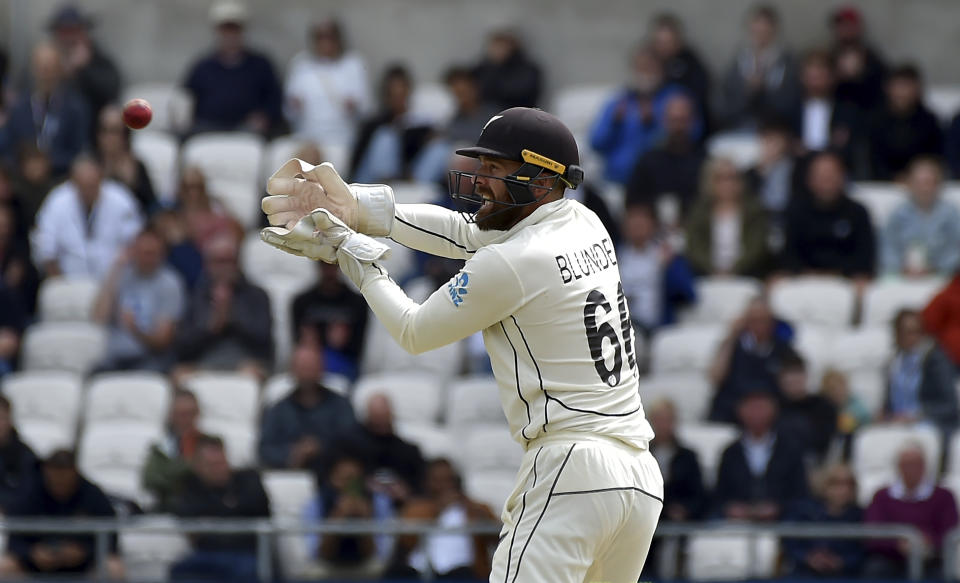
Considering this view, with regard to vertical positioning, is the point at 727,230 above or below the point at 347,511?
above

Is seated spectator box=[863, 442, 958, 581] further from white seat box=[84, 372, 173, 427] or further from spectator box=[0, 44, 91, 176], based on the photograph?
spectator box=[0, 44, 91, 176]

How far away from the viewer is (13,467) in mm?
10156

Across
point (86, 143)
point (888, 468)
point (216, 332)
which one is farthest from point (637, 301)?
point (86, 143)

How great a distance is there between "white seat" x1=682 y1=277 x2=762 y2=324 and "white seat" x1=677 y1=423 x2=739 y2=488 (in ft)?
4.05

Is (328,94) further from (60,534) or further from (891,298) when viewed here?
(60,534)

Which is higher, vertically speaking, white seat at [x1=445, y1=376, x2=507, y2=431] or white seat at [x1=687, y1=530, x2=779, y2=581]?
white seat at [x1=445, y1=376, x2=507, y2=431]

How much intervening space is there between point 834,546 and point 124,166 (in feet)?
20.9

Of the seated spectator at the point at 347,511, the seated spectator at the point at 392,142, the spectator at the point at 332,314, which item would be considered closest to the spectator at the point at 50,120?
the seated spectator at the point at 392,142

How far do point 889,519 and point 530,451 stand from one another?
5.05 meters

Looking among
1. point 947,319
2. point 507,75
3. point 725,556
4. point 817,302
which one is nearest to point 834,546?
point 725,556

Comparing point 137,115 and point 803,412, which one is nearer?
point 137,115

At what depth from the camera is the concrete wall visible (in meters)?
14.1

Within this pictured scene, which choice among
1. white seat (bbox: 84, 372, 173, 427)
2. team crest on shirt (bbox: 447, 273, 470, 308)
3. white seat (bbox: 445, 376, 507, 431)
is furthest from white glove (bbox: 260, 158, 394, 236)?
white seat (bbox: 84, 372, 173, 427)

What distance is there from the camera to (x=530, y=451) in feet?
17.4
